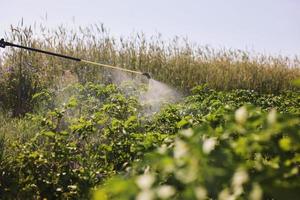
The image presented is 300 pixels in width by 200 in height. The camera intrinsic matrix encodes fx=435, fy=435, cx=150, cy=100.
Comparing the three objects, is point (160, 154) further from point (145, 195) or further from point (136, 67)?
point (136, 67)

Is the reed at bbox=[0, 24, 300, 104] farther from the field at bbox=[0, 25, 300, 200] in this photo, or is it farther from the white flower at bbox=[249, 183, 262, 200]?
the white flower at bbox=[249, 183, 262, 200]

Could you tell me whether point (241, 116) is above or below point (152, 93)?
below

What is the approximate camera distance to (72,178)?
2719 millimetres

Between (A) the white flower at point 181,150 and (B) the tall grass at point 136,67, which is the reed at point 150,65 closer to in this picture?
(B) the tall grass at point 136,67

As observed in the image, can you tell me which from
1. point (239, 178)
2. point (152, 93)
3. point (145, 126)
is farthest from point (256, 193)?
point (152, 93)

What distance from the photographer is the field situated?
→ 0.97 meters

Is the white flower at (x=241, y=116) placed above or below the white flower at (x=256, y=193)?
above

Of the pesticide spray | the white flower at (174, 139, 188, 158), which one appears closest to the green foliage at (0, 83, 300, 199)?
the white flower at (174, 139, 188, 158)

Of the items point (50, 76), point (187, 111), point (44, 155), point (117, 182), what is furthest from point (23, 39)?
point (117, 182)

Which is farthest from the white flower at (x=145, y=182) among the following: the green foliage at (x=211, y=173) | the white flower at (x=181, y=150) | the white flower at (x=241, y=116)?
the white flower at (x=241, y=116)

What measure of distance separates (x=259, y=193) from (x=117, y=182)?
0.28 m

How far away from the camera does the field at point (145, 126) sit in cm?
97

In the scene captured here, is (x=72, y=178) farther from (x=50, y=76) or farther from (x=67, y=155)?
(x=50, y=76)

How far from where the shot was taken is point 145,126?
3373 mm
